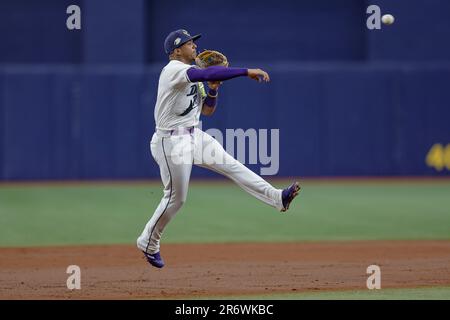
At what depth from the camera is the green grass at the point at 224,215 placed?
458 inches

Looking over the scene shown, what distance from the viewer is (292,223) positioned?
12930 millimetres

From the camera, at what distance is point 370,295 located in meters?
7.18

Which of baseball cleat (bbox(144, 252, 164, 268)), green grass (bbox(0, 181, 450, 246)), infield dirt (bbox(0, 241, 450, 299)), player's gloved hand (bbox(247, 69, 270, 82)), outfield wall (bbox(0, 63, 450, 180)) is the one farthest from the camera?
outfield wall (bbox(0, 63, 450, 180))

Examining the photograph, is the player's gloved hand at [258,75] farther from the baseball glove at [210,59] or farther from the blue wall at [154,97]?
the blue wall at [154,97]

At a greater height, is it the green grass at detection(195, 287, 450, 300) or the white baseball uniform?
the white baseball uniform

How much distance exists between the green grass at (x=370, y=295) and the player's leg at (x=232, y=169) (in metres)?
1.08

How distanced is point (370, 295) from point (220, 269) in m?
2.08

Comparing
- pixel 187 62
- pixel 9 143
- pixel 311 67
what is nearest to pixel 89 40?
pixel 9 143

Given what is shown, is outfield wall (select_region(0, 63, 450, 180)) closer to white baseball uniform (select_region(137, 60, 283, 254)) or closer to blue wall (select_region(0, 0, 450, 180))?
blue wall (select_region(0, 0, 450, 180))

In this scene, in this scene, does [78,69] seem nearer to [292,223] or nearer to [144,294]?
[292,223]

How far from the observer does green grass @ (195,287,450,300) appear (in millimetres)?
7070

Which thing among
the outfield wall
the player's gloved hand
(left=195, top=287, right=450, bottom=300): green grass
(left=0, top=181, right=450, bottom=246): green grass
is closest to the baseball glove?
the player's gloved hand

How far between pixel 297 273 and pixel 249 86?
11.6 meters

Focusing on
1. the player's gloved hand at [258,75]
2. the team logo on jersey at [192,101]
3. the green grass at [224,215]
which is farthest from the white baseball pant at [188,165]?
the green grass at [224,215]
